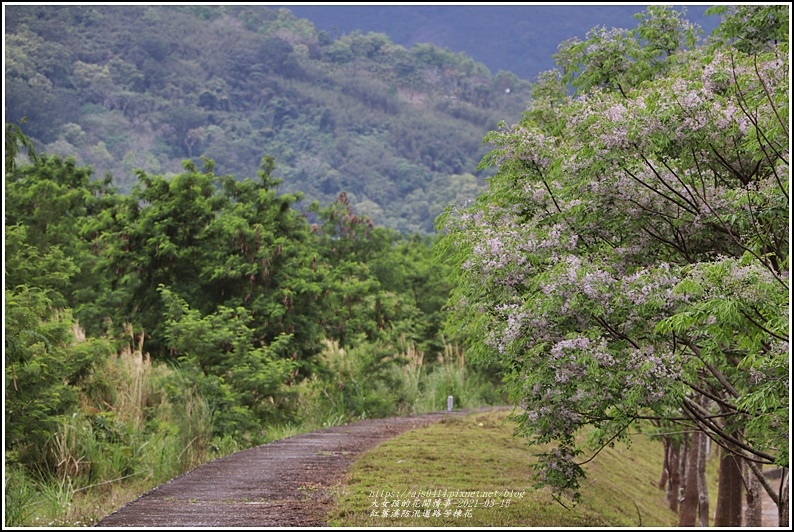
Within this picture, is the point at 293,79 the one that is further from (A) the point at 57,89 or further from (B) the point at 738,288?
(B) the point at 738,288

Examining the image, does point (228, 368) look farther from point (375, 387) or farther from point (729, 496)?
point (729, 496)

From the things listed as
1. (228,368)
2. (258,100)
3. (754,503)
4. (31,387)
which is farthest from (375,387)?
(258,100)

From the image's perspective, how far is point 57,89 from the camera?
12938 cm

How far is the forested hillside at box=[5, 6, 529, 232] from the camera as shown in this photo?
123 meters

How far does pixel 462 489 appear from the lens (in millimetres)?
10047

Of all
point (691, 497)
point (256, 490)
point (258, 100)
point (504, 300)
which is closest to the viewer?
point (504, 300)

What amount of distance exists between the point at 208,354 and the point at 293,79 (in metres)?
150

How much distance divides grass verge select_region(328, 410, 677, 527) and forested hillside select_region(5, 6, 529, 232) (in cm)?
9936

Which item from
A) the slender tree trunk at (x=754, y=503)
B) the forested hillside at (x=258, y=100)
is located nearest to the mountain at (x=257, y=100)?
the forested hillside at (x=258, y=100)

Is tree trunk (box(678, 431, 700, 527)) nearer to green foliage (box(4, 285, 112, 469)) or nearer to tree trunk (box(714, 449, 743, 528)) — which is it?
tree trunk (box(714, 449, 743, 528))

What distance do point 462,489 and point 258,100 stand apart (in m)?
146

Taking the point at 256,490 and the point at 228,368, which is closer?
the point at 256,490

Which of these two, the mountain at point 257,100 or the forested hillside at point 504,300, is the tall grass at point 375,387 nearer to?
the forested hillside at point 504,300

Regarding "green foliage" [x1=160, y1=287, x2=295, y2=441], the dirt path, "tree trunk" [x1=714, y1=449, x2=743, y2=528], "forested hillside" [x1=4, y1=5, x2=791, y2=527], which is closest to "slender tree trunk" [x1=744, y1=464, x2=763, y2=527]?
"forested hillside" [x1=4, y1=5, x2=791, y2=527]
